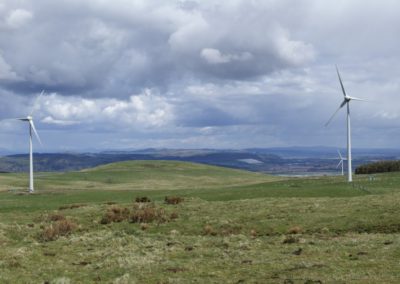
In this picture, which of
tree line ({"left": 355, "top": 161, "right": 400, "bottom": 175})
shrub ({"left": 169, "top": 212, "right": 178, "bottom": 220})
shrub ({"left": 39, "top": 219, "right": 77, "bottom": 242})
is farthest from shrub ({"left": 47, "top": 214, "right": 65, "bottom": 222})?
tree line ({"left": 355, "top": 161, "right": 400, "bottom": 175})

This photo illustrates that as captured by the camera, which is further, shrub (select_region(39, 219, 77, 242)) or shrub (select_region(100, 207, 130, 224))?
shrub (select_region(100, 207, 130, 224))

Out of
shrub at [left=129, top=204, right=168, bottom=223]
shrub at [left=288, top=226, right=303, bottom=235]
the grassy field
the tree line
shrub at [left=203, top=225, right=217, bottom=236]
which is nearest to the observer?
the grassy field

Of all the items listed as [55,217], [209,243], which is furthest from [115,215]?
[209,243]

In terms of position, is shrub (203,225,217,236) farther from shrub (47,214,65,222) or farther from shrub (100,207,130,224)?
shrub (47,214,65,222)

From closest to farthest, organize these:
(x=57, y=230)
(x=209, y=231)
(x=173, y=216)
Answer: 1. (x=209, y=231)
2. (x=57, y=230)
3. (x=173, y=216)

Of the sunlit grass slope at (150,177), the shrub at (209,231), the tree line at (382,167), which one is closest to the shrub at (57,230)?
the shrub at (209,231)

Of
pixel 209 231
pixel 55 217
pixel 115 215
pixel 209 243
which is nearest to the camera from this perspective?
pixel 209 243

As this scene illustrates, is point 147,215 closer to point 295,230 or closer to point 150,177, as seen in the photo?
point 295,230

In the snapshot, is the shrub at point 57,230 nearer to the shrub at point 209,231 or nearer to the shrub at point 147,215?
the shrub at point 147,215

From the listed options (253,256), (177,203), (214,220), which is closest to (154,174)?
(177,203)

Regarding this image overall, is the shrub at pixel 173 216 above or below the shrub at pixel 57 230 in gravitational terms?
above

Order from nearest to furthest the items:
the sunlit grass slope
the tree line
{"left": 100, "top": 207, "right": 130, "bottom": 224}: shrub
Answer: {"left": 100, "top": 207, "right": 130, "bottom": 224}: shrub
the tree line
the sunlit grass slope

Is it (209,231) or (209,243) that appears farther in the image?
(209,231)

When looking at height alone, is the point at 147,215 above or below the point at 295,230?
above
